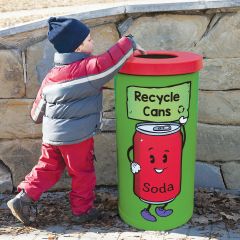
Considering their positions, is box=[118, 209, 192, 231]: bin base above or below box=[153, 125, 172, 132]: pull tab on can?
below

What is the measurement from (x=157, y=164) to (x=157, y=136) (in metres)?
0.20

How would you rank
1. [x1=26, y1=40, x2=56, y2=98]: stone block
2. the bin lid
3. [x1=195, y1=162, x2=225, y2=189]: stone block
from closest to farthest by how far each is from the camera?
the bin lid < [x1=26, y1=40, x2=56, y2=98]: stone block < [x1=195, y1=162, x2=225, y2=189]: stone block

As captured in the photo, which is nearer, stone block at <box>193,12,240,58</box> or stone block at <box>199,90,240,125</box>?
stone block at <box>193,12,240,58</box>

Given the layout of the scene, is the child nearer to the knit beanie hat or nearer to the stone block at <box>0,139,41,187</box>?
the knit beanie hat

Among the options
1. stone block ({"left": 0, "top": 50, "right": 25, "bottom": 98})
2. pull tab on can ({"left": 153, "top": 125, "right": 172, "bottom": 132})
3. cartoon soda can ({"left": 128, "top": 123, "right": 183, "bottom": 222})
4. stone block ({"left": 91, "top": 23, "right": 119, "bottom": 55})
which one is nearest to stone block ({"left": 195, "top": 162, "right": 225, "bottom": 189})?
cartoon soda can ({"left": 128, "top": 123, "right": 183, "bottom": 222})

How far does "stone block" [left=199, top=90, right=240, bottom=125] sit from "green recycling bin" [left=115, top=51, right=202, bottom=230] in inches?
20.6

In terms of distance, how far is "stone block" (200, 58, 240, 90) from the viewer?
3.78 metres

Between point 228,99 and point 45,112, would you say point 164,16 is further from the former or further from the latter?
point 45,112

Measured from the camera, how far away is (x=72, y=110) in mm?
3248

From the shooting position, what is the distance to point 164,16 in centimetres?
372

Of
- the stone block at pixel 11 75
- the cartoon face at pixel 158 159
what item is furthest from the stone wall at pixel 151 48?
the cartoon face at pixel 158 159

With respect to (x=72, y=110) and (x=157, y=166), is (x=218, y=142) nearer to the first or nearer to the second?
(x=157, y=166)

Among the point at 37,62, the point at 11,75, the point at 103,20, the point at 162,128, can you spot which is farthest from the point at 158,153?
the point at 11,75

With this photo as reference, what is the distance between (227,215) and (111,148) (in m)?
1.04
